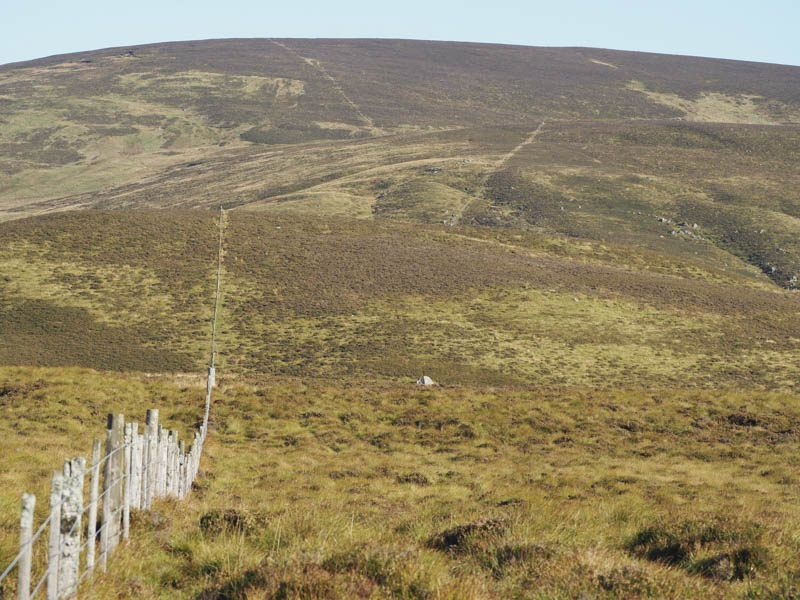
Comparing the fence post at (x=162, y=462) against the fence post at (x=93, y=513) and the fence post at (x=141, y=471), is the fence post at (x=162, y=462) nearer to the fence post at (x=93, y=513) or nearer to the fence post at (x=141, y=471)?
the fence post at (x=141, y=471)

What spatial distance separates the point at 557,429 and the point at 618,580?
77.1ft

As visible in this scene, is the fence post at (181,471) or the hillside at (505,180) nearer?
the fence post at (181,471)

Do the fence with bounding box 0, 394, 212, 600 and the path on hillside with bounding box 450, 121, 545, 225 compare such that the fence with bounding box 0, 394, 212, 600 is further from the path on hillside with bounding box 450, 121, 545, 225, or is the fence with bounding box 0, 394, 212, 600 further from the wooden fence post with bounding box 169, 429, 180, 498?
the path on hillside with bounding box 450, 121, 545, 225

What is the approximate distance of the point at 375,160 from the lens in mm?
157625

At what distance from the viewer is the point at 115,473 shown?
25.8ft

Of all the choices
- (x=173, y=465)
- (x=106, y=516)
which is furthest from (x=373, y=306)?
(x=106, y=516)

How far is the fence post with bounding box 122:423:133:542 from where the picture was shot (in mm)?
8398

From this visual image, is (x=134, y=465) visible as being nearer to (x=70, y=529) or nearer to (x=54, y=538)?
(x=70, y=529)

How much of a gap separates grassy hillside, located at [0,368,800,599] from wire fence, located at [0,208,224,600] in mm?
322

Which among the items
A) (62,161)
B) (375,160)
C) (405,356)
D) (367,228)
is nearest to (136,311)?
(405,356)

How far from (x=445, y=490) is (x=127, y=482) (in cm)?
1197

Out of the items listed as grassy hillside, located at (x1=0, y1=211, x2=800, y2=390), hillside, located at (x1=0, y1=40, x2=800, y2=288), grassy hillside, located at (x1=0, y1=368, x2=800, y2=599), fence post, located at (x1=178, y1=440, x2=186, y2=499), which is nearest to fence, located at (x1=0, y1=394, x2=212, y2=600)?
grassy hillside, located at (x1=0, y1=368, x2=800, y2=599)

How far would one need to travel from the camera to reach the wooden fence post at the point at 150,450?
967 cm

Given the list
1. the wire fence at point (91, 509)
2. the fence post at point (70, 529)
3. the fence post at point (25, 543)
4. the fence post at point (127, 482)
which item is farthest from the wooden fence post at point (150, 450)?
the fence post at point (25, 543)
